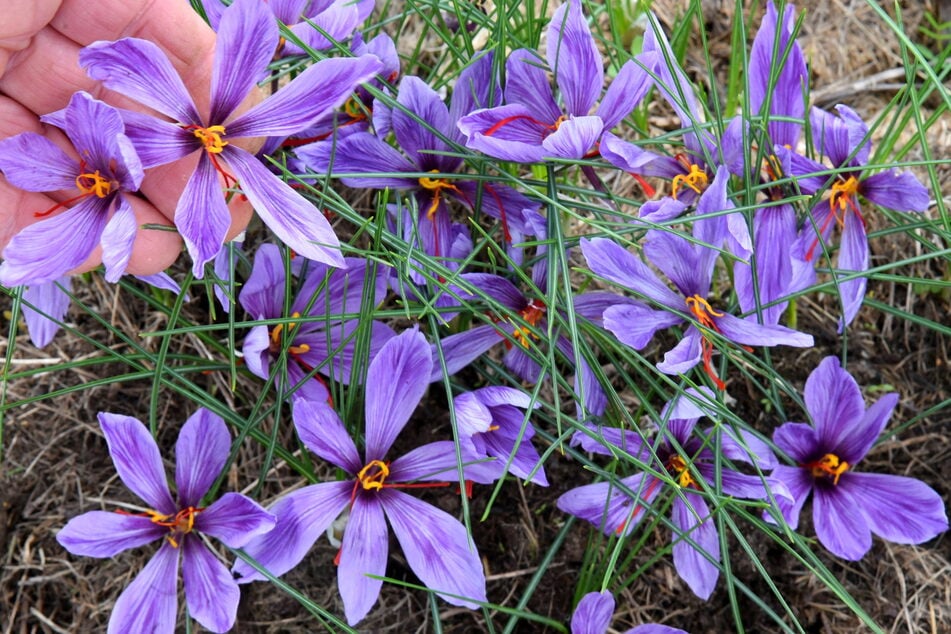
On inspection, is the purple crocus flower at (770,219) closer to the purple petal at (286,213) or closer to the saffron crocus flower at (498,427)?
the saffron crocus flower at (498,427)

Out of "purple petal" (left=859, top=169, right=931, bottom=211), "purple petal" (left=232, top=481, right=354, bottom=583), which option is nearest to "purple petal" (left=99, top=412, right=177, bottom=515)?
"purple petal" (left=232, top=481, right=354, bottom=583)

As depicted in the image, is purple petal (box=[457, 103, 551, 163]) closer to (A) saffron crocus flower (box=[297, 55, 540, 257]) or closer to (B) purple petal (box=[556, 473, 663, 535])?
(A) saffron crocus flower (box=[297, 55, 540, 257])

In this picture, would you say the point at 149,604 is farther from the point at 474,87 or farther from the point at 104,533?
the point at 474,87

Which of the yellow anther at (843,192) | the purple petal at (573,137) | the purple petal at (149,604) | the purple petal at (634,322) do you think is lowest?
the purple petal at (149,604)

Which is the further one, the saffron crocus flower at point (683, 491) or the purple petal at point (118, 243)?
the saffron crocus flower at point (683, 491)

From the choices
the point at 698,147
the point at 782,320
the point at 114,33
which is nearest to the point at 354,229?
the point at 114,33

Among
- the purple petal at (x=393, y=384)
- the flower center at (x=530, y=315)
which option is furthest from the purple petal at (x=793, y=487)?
the purple petal at (x=393, y=384)
